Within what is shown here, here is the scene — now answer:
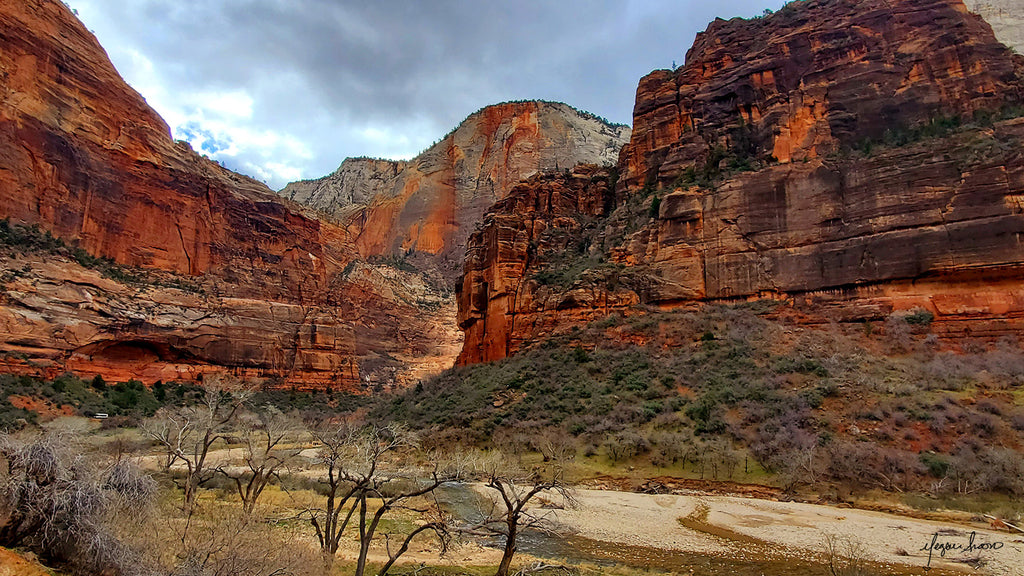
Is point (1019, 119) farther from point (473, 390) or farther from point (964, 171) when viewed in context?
point (473, 390)

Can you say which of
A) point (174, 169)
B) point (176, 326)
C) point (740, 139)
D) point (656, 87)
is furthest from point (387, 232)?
point (740, 139)

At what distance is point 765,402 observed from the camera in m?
22.2

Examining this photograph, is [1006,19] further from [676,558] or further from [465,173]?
[465,173]

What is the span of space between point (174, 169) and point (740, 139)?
52.7 metres

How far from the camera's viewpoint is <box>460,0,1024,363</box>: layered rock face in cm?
2572

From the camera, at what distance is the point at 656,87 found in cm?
4328

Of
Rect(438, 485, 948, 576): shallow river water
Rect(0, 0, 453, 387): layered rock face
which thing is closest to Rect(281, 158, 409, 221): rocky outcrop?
Rect(0, 0, 453, 387): layered rock face

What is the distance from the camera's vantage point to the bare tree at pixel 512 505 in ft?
26.8

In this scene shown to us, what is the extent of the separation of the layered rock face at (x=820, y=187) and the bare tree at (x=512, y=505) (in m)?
17.4

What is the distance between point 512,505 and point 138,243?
52.8 meters

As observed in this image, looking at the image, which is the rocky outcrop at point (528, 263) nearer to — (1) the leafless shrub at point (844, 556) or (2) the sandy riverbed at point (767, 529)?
A: (2) the sandy riverbed at point (767, 529)

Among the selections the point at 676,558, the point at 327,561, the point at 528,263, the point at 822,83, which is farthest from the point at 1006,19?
the point at 327,561

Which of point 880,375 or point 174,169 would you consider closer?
point 880,375

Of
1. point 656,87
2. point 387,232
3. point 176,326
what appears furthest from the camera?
point 387,232
